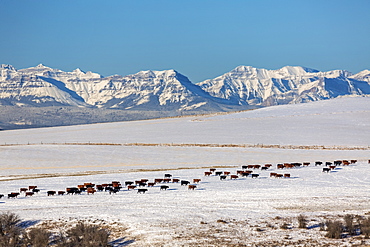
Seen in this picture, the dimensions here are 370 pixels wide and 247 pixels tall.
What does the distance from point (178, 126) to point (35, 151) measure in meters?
45.3

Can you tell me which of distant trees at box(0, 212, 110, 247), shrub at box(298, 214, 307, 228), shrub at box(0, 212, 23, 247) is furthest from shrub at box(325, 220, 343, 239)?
shrub at box(0, 212, 23, 247)

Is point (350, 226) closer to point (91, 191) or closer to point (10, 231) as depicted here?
point (10, 231)

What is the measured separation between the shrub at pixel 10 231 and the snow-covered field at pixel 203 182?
1.95m

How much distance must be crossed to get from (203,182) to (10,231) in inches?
A: 807

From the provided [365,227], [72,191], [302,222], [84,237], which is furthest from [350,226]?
[72,191]

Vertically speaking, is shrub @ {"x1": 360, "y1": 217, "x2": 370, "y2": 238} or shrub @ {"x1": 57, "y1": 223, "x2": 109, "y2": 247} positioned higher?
shrub @ {"x1": 360, "y1": 217, "x2": 370, "y2": 238}

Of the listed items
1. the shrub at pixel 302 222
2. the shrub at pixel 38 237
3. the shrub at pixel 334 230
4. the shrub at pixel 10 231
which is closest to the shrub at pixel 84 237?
the shrub at pixel 38 237

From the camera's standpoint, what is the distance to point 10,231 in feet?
85.0

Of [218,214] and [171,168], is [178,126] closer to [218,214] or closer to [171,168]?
[171,168]

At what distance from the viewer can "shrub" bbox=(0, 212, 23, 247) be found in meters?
24.4

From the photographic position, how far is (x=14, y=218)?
28.0 m

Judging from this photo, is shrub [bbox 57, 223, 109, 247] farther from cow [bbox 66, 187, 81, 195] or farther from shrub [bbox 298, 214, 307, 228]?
cow [bbox 66, 187, 81, 195]

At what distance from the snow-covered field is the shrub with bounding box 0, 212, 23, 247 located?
76.7 inches

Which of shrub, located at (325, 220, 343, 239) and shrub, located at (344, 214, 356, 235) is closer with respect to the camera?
shrub, located at (325, 220, 343, 239)
